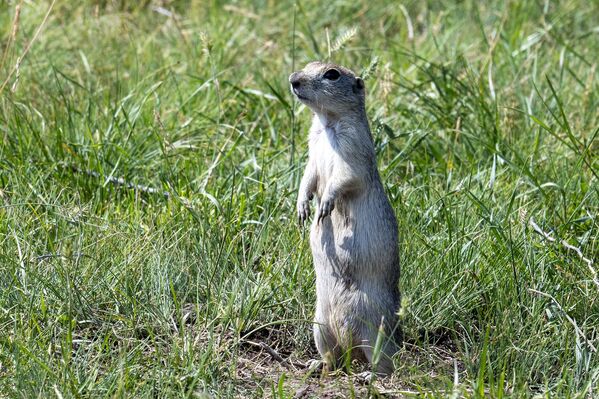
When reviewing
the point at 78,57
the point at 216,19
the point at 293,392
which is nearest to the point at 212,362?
the point at 293,392

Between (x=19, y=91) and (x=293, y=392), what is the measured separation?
2.86m

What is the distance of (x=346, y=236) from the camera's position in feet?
12.7

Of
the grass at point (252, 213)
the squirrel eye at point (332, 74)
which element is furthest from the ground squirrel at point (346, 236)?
the grass at point (252, 213)

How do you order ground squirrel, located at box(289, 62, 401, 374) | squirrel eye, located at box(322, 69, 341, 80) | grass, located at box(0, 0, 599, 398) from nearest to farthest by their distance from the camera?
grass, located at box(0, 0, 599, 398)
ground squirrel, located at box(289, 62, 401, 374)
squirrel eye, located at box(322, 69, 341, 80)

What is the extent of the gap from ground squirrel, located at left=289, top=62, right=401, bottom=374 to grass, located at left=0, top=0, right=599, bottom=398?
0.43ft

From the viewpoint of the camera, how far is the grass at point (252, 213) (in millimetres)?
3725

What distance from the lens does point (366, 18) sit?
7375 millimetres

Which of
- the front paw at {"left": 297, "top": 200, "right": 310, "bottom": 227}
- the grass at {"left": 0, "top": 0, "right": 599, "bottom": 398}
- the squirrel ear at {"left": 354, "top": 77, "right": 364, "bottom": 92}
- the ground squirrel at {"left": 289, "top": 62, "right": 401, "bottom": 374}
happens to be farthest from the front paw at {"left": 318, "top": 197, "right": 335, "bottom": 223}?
the squirrel ear at {"left": 354, "top": 77, "right": 364, "bottom": 92}

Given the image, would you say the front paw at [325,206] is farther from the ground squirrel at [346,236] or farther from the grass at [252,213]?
the grass at [252,213]

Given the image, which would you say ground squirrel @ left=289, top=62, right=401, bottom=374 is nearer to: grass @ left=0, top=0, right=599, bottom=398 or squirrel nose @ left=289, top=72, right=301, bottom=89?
squirrel nose @ left=289, top=72, right=301, bottom=89

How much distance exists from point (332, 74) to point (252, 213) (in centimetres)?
95

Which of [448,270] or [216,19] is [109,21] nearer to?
[216,19]

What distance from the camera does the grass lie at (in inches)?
147

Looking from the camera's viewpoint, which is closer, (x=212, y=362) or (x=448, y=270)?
(x=212, y=362)
